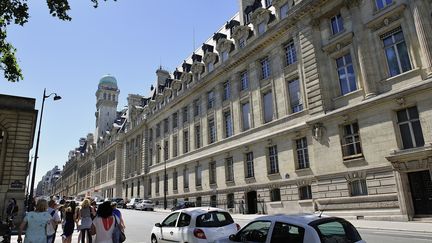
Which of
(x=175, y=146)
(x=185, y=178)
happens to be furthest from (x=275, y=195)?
(x=175, y=146)

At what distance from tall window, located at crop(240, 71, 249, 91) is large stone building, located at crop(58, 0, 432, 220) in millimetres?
116

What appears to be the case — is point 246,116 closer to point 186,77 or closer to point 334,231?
point 186,77

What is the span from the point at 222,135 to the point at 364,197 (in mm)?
17654

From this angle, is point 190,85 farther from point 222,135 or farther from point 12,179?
point 12,179

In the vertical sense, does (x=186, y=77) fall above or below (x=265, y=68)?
above

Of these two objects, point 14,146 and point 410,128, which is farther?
point 14,146

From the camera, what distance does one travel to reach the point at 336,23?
23922 mm

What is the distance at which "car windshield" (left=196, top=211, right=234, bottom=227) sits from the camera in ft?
29.7

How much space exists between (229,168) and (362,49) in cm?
1782

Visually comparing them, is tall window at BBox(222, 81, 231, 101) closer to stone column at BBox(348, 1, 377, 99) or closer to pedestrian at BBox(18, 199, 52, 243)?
stone column at BBox(348, 1, 377, 99)

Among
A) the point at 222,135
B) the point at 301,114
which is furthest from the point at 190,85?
the point at 301,114

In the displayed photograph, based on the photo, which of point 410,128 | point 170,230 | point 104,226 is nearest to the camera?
point 104,226

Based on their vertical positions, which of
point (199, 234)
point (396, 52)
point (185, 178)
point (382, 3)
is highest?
point (382, 3)

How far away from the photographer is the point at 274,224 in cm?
595
